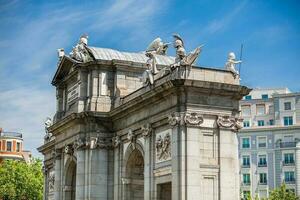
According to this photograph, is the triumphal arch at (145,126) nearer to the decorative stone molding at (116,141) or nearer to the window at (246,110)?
the decorative stone molding at (116,141)

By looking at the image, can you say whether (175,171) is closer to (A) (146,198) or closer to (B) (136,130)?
(A) (146,198)

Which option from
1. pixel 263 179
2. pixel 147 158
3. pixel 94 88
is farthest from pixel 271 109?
pixel 147 158

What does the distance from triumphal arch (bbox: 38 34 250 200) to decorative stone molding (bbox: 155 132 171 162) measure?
0.06 m

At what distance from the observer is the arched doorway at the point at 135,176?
4134 cm

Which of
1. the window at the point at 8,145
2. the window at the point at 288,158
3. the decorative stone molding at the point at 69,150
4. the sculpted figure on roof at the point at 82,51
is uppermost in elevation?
the sculpted figure on roof at the point at 82,51

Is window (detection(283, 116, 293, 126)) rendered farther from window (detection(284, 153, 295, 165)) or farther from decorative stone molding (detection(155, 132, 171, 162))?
decorative stone molding (detection(155, 132, 171, 162))

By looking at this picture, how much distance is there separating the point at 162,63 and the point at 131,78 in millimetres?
2480

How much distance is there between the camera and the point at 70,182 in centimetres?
4850

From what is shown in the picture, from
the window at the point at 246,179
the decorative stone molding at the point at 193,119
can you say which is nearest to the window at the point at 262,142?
the window at the point at 246,179

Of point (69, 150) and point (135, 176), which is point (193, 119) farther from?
point (69, 150)

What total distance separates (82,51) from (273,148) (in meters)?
50.0

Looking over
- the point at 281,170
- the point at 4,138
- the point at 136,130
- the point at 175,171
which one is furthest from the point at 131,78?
the point at 4,138

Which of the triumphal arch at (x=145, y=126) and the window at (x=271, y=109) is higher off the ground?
the window at (x=271, y=109)

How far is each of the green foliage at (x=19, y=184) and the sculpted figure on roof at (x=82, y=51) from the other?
128 ft
